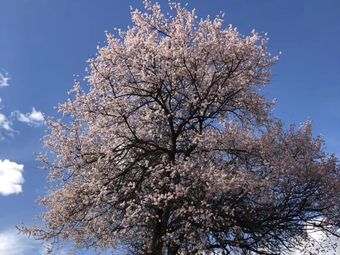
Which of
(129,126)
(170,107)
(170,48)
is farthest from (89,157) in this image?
(170,48)

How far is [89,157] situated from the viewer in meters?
24.1

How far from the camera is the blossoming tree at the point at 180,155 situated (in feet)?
71.8

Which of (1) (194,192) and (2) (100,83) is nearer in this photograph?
(1) (194,192)

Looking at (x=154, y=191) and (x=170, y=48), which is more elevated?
(x=170, y=48)

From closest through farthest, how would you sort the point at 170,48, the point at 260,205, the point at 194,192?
the point at 194,192, the point at 260,205, the point at 170,48

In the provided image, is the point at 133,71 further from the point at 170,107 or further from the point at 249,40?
the point at 249,40

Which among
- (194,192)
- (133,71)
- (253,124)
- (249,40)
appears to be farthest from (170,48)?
(194,192)

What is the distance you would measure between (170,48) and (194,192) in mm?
6343

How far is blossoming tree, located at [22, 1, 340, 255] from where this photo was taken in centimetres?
2189

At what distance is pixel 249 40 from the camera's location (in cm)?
2430

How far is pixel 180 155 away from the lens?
76.3 feet

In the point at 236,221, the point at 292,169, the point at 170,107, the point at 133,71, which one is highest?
the point at 133,71

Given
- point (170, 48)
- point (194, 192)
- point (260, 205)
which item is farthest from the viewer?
point (170, 48)

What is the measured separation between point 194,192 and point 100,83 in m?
6.45
